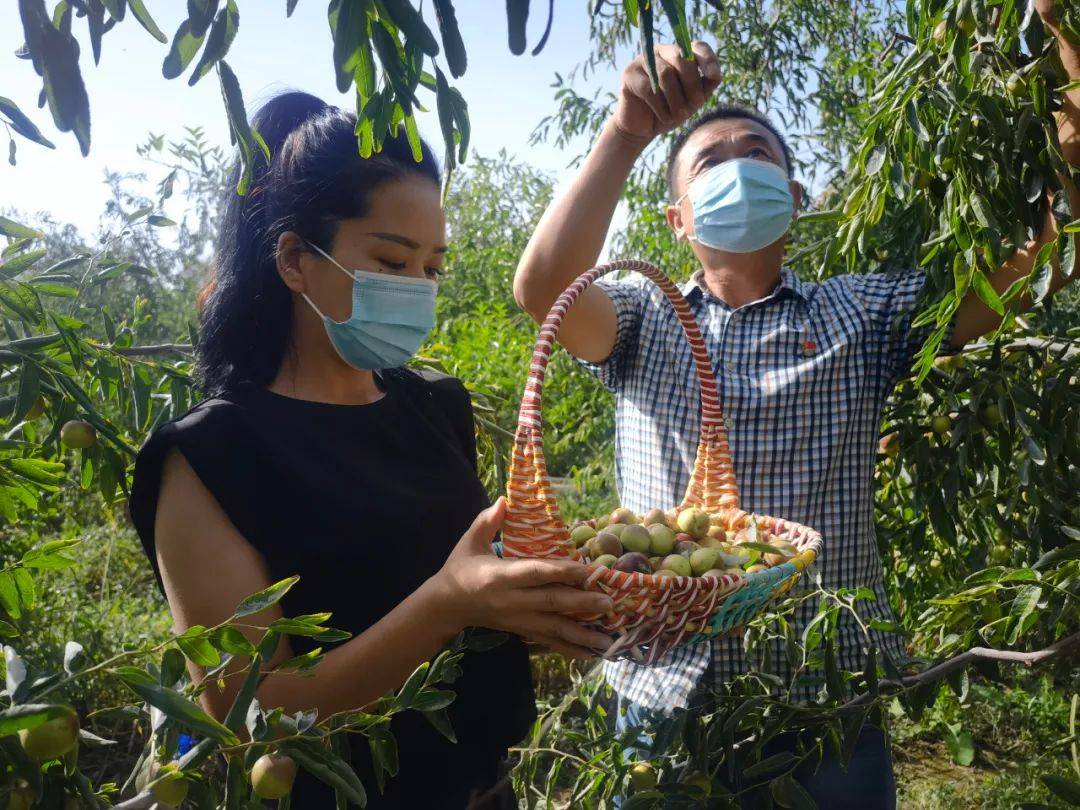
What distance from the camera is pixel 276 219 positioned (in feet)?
4.88

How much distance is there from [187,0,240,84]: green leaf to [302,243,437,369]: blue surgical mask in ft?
2.38

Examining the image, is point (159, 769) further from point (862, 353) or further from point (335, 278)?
point (862, 353)

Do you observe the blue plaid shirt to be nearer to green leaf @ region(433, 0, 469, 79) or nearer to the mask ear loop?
the mask ear loop

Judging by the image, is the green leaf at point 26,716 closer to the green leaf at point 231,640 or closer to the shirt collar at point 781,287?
the green leaf at point 231,640

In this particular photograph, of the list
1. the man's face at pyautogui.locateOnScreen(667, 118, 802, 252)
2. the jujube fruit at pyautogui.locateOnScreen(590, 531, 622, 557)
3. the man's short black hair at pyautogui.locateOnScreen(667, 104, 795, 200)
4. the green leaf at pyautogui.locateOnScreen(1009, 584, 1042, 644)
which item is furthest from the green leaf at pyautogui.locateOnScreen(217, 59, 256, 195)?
the man's short black hair at pyautogui.locateOnScreen(667, 104, 795, 200)

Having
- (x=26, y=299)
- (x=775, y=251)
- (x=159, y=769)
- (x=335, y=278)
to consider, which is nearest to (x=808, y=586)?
(x=775, y=251)

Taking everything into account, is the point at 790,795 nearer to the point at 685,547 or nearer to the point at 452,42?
the point at 685,547

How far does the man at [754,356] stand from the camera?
Answer: 1690mm

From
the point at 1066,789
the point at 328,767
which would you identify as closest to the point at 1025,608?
the point at 1066,789

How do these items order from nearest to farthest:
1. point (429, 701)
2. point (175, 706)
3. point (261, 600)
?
point (175, 706) < point (261, 600) < point (429, 701)

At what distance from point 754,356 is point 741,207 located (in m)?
0.33

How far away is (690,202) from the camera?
2.05m

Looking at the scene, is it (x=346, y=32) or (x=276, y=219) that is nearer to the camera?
(x=346, y=32)

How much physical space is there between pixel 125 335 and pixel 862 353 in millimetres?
1433
